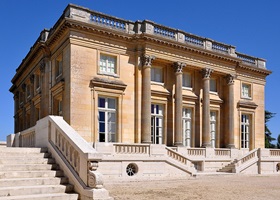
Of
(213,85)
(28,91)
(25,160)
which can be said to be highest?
(213,85)

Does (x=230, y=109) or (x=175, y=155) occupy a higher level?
(x=230, y=109)

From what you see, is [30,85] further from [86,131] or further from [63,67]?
[86,131]

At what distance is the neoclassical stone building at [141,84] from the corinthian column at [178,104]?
0.21 ft

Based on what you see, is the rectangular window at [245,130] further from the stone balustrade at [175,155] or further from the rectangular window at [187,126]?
the stone balustrade at [175,155]

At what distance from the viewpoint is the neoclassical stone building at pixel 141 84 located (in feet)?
59.6

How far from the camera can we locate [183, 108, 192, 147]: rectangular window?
22.3 metres

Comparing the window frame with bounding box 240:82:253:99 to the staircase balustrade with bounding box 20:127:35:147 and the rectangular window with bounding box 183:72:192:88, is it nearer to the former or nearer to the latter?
the rectangular window with bounding box 183:72:192:88

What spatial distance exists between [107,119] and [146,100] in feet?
8.64

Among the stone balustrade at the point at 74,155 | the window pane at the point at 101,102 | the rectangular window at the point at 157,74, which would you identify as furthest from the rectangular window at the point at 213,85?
the stone balustrade at the point at 74,155

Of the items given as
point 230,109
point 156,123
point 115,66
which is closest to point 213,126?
point 230,109

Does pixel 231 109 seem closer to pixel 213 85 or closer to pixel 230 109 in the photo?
pixel 230 109

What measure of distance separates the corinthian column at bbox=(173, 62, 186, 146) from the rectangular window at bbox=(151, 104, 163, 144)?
1047mm

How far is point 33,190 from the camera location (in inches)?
255

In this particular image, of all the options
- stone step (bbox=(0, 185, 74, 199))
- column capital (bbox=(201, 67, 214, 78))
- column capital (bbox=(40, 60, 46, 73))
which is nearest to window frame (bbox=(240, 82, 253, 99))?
column capital (bbox=(201, 67, 214, 78))
